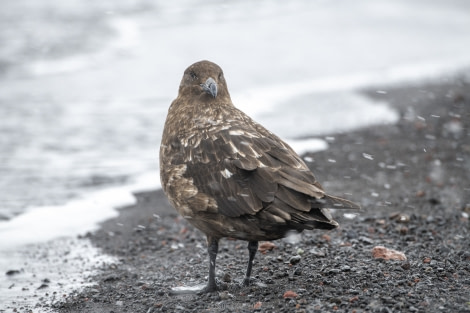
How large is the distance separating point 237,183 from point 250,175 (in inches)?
4.4

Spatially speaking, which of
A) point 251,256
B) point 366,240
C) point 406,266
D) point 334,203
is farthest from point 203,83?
point 406,266

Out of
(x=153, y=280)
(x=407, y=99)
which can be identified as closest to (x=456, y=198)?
(x=153, y=280)

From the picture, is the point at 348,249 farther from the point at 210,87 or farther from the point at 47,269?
the point at 47,269

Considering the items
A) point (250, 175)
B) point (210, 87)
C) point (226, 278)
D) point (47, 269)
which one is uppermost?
point (210, 87)

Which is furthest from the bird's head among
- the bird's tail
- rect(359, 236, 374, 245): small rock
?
rect(359, 236, 374, 245): small rock

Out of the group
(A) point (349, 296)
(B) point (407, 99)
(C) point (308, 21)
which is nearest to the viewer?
(A) point (349, 296)

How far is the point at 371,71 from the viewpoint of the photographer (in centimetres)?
1464

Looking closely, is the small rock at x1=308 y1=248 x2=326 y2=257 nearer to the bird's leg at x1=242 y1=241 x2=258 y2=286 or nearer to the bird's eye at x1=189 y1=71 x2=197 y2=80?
the bird's leg at x1=242 y1=241 x2=258 y2=286

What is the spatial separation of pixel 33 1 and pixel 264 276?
1993 centimetres

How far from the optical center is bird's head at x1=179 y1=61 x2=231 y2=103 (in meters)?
6.00


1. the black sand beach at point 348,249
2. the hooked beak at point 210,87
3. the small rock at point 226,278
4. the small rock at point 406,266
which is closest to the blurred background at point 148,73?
the black sand beach at point 348,249

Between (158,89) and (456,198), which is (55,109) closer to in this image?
(158,89)

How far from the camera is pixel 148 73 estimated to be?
14781 millimetres

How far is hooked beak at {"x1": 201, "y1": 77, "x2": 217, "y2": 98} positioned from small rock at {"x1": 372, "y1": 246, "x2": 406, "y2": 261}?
1.90m
